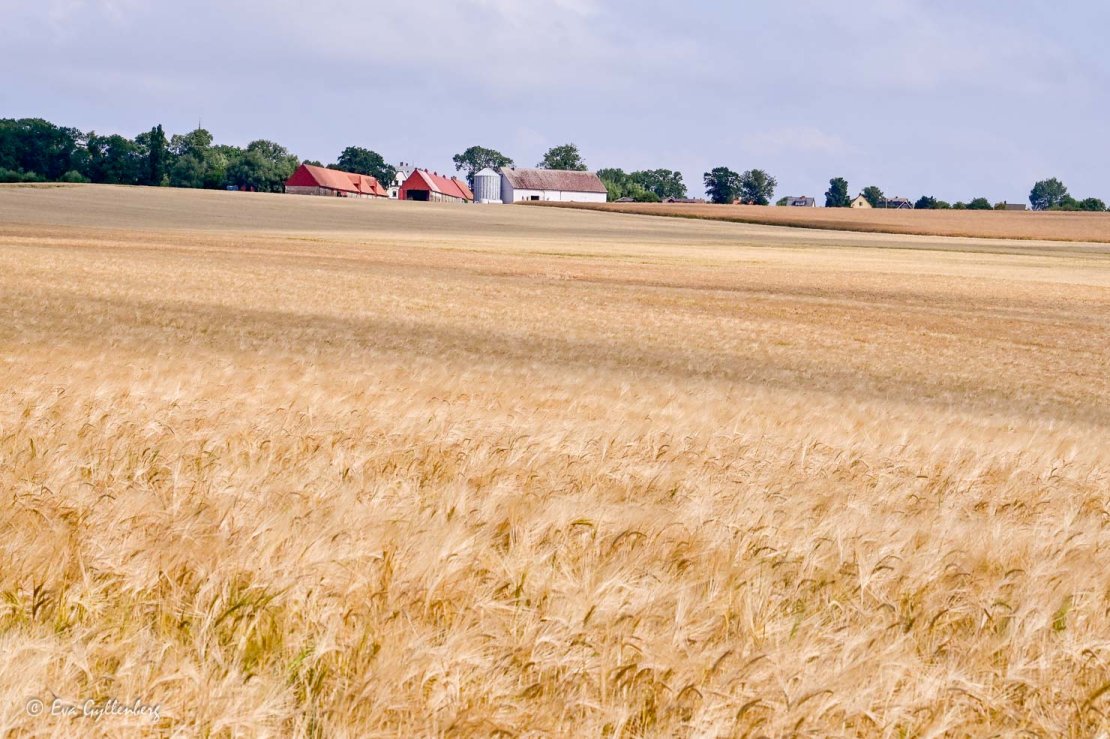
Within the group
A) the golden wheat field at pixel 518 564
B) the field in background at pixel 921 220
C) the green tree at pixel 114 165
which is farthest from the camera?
the green tree at pixel 114 165

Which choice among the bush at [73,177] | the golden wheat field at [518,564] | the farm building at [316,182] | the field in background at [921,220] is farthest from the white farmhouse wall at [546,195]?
the golden wheat field at [518,564]

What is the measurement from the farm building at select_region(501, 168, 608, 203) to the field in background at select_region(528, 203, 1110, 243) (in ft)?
209

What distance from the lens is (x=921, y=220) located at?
359 ft

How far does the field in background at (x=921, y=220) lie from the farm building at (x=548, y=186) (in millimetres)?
63789

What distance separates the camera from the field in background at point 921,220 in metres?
95.4

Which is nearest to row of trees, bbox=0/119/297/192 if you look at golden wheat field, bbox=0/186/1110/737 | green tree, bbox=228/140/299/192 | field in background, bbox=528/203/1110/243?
green tree, bbox=228/140/299/192

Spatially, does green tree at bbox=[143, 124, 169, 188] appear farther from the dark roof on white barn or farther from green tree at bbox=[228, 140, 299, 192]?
the dark roof on white barn

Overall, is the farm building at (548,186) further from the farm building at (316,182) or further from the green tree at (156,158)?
the green tree at (156,158)

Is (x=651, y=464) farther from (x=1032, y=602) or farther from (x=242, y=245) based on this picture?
(x=242, y=245)

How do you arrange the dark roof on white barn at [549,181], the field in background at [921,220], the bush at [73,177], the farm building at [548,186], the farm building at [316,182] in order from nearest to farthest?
the field in background at [921,220]
the bush at [73,177]
the farm building at [316,182]
the farm building at [548,186]
the dark roof on white barn at [549,181]

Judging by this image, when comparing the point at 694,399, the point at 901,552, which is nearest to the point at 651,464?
the point at 901,552

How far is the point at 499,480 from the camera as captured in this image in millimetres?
4395

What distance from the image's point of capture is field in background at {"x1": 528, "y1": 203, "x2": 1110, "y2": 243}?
313ft

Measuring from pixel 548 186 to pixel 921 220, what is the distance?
95670mm
